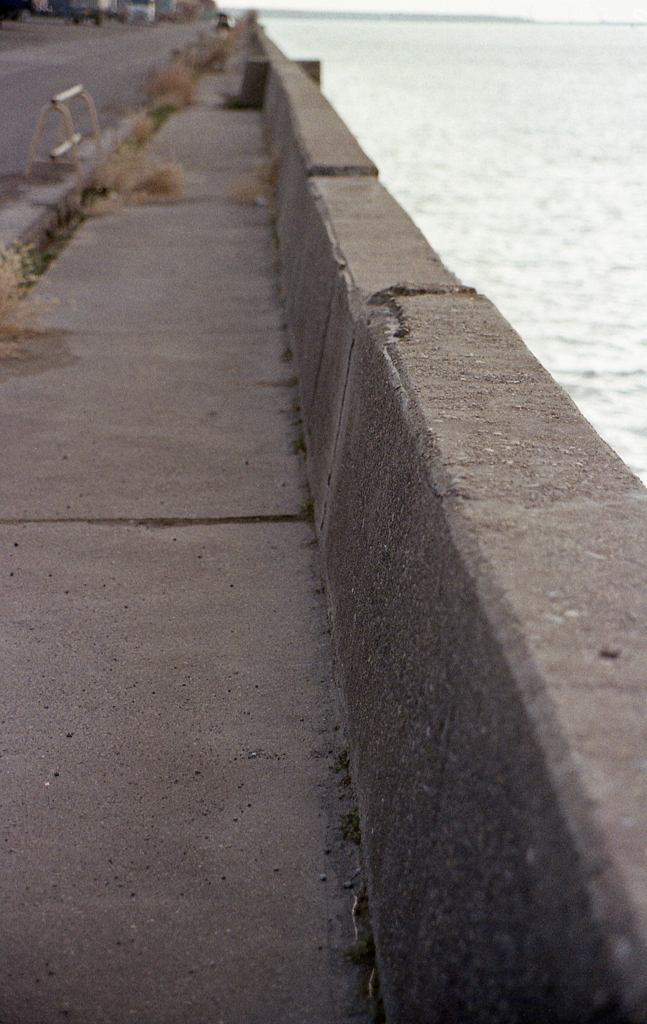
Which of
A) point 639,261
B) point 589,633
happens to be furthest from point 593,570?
point 639,261

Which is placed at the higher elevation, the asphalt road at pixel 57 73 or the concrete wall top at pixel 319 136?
the concrete wall top at pixel 319 136

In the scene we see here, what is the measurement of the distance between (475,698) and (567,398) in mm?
1256

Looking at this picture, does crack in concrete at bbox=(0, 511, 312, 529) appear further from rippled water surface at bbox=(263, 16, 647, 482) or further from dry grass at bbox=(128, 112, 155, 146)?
dry grass at bbox=(128, 112, 155, 146)

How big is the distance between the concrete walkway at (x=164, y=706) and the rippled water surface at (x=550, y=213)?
2.57 meters

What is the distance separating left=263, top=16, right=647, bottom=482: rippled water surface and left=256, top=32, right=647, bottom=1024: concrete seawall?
3.06 m

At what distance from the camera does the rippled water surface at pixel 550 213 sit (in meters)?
7.46

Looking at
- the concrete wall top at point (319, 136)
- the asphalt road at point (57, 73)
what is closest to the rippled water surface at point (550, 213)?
the concrete wall top at point (319, 136)

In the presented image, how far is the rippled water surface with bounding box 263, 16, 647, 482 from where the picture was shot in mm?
7457

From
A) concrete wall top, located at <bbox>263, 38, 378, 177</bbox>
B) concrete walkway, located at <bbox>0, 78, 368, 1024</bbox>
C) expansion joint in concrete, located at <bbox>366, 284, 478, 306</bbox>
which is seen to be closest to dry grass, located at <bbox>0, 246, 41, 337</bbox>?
concrete walkway, located at <bbox>0, 78, 368, 1024</bbox>

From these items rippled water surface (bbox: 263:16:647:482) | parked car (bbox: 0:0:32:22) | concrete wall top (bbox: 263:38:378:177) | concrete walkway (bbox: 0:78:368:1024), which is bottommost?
rippled water surface (bbox: 263:16:647:482)

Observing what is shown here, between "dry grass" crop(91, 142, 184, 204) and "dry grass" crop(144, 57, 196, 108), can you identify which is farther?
"dry grass" crop(144, 57, 196, 108)

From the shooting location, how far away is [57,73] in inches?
886

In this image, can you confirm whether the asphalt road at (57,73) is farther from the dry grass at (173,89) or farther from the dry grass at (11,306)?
the dry grass at (11,306)

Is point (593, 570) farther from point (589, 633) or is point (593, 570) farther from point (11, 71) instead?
point (11, 71)
